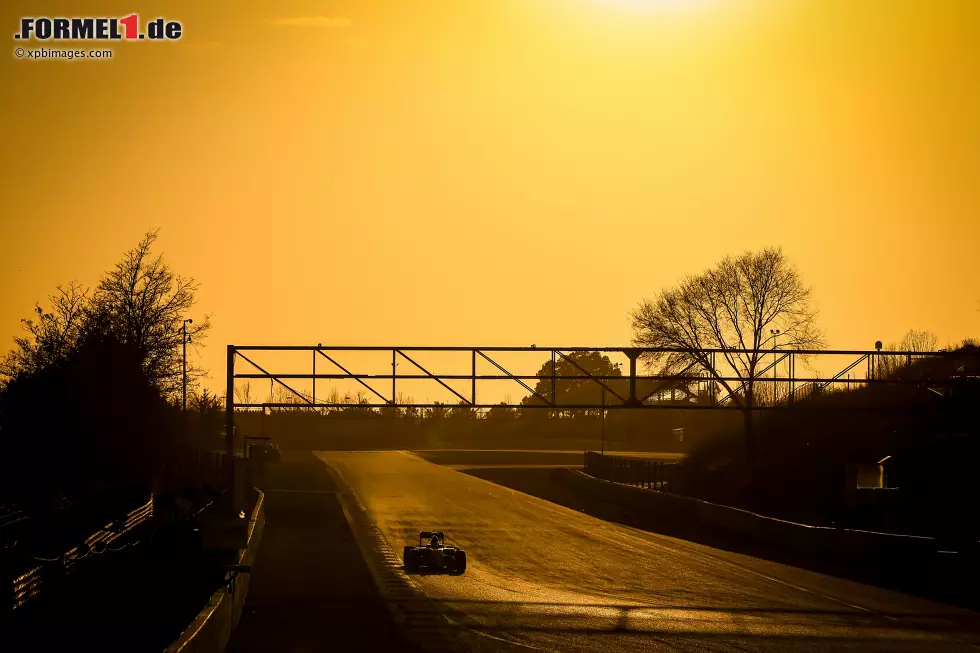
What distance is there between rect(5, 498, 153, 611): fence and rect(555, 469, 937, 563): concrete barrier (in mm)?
19263

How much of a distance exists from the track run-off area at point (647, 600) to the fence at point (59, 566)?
6.69 metres

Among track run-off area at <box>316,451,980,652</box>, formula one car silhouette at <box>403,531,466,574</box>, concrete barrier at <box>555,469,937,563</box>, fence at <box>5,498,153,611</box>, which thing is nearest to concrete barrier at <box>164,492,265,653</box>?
fence at <box>5,498,153,611</box>

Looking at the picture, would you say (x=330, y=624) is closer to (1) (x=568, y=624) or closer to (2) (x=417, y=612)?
(2) (x=417, y=612)

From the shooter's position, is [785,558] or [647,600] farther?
A: [785,558]

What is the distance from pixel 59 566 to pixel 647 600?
12.6 meters

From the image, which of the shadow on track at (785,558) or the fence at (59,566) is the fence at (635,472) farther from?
the fence at (59,566)

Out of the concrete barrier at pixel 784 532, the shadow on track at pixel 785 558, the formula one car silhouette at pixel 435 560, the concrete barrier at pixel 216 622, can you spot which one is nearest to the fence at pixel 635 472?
the shadow on track at pixel 785 558

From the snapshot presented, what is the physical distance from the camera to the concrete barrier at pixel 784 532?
30.2m

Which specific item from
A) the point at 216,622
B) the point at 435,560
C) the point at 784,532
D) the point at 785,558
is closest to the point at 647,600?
the point at 435,560

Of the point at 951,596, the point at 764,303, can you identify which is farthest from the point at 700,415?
the point at 951,596

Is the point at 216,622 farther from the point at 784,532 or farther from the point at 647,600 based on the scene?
the point at 784,532

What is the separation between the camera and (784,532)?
37.3 m

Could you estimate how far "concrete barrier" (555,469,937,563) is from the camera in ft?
98.9

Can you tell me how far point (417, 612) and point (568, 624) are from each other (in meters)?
3.26
